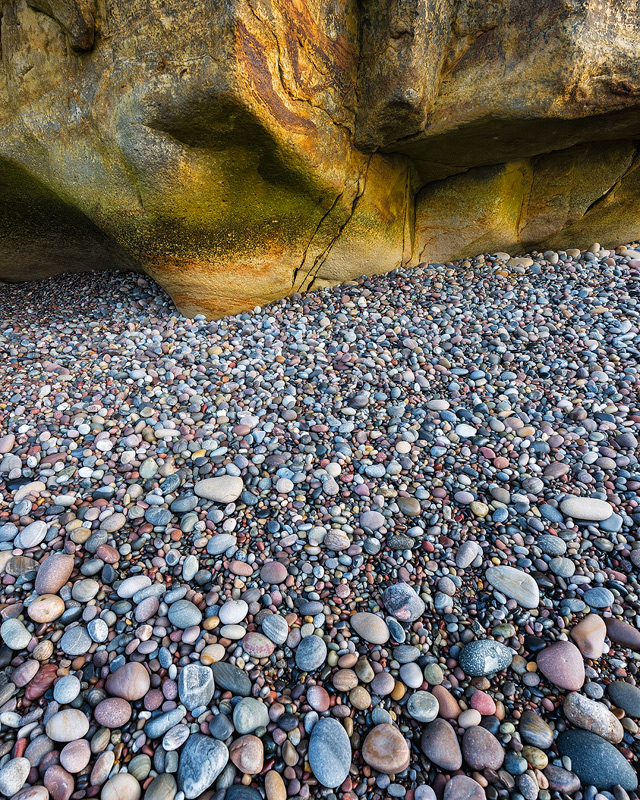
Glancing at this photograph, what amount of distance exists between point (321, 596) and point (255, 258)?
8.16ft

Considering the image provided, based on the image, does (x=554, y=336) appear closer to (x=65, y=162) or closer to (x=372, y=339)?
(x=372, y=339)

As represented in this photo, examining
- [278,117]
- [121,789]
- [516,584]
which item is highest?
[278,117]

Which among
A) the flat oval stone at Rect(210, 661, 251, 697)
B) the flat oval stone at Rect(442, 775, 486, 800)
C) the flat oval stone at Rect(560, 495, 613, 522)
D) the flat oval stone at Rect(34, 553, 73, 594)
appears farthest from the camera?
the flat oval stone at Rect(560, 495, 613, 522)

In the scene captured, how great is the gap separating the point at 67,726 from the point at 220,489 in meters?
0.94

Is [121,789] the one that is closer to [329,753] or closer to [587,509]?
[329,753]

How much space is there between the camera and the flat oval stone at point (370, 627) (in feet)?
4.97

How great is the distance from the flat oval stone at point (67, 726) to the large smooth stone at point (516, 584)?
1.38 metres

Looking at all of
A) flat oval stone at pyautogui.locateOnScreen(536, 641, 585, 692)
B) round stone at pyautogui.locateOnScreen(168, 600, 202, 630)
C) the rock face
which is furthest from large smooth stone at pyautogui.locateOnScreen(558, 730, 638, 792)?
the rock face

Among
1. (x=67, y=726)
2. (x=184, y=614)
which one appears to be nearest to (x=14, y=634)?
(x=67, y=726)

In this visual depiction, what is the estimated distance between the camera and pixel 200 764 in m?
1.23

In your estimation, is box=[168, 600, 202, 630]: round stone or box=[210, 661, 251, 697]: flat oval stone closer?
box=[210, 661, 251, 697]: flat oval stone

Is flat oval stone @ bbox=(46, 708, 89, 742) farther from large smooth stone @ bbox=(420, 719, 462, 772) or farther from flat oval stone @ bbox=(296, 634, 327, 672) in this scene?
large smooth stone @ bbox=(420, 719, 462, 772)

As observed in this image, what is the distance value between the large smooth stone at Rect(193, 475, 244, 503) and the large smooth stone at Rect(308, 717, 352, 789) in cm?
94

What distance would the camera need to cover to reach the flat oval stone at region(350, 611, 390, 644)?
152 cm
